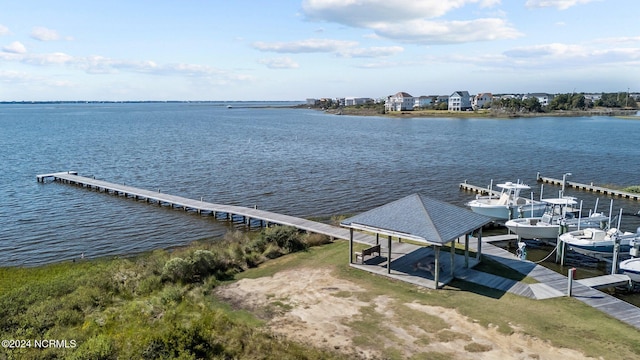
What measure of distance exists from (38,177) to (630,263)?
48.0 m

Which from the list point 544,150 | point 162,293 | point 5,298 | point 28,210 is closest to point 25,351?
point 162,293

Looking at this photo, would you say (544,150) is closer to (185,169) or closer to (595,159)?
(595,159)

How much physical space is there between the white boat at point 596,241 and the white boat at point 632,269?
8.49 feet

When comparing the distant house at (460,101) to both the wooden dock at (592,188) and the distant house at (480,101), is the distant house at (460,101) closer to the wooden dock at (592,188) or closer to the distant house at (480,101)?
the distant house at (480,101)

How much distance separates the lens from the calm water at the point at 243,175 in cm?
2886

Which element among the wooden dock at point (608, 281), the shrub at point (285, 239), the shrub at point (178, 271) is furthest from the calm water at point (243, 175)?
the wooden dock at point (608, 281)

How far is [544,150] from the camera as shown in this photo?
211 feet

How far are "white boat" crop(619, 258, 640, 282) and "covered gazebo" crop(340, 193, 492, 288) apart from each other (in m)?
6.09

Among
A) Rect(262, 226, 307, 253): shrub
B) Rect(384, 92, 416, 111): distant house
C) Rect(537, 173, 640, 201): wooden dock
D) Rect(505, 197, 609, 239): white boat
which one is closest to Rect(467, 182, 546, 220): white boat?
Rect(505, 197, 609, 239): white boat

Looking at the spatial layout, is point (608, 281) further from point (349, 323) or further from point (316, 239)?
point (316, 239)

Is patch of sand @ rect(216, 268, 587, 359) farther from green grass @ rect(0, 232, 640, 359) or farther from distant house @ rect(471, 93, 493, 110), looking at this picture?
distant house @ rect(471, 93, 493, 110)

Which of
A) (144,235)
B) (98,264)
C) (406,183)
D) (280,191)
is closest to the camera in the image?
(98,264)

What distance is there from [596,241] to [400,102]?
160 meters

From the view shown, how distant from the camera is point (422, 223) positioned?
17281mm
